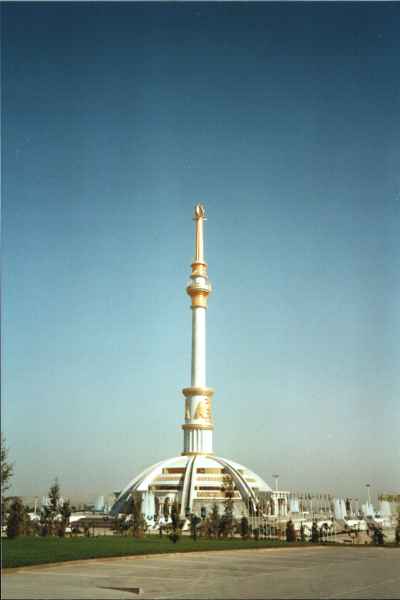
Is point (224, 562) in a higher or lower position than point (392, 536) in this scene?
higher

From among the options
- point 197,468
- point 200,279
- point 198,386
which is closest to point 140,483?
point 197,468

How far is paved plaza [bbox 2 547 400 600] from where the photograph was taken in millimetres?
12836

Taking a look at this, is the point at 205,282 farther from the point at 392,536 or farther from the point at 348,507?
the point at 392,536

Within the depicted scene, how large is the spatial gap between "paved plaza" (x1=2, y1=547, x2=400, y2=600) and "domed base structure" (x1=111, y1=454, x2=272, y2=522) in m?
40.9

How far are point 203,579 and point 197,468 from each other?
54.9m

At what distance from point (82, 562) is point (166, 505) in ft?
141

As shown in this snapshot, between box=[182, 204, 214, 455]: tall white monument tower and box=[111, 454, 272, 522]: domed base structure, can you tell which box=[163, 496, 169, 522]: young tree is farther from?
box=[182, 204, 214, 455]: tall white monument tower

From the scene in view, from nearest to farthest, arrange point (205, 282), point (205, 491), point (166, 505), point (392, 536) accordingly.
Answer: point (392, 536) → point (166, 505) → point (205, 491) → point (205, 282)

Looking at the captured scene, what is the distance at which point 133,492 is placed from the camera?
66.3 metres

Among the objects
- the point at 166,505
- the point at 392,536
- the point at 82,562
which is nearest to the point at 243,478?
the point at 166,505

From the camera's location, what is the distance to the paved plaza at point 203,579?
12.8m

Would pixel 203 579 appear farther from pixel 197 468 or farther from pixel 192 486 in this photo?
pixel 197 468

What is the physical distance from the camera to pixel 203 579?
51.3 ft

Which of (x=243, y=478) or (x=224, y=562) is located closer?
(x=224, y=562)
